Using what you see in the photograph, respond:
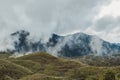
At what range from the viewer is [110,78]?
184 metres

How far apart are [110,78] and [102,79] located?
5568 millimetres

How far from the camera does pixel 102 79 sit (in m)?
186
